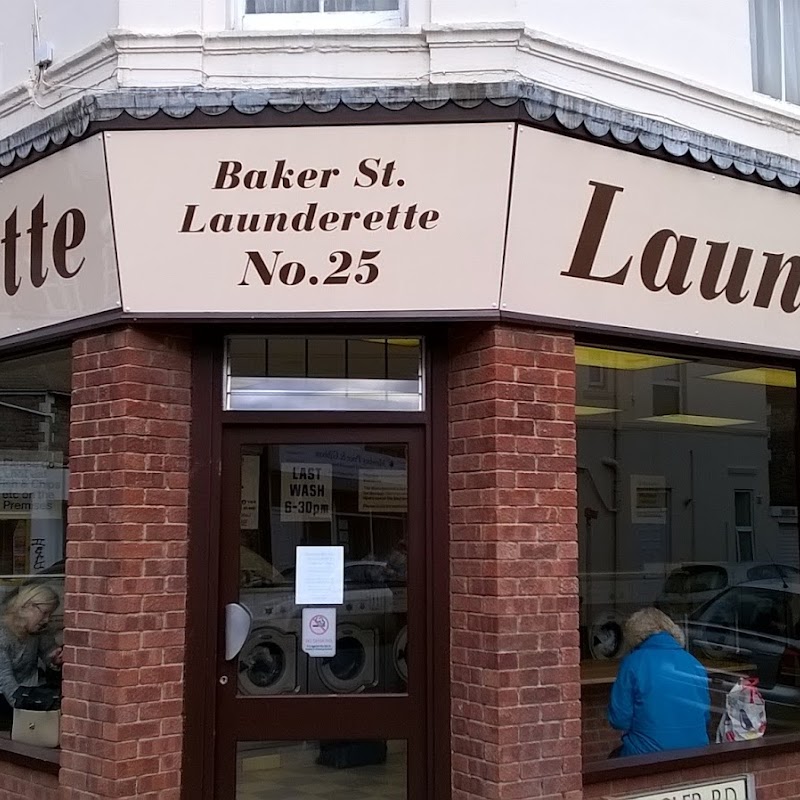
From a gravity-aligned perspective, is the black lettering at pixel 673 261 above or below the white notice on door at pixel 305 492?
above

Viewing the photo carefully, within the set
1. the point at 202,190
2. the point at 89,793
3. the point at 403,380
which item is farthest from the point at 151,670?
the point at 202,190

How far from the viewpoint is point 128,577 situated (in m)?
4.77

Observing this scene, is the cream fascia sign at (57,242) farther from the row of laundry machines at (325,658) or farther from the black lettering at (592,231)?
the black lettering at (592,231)

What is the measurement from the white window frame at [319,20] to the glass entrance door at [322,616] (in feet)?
6.51

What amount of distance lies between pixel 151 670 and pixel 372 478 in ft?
4.41

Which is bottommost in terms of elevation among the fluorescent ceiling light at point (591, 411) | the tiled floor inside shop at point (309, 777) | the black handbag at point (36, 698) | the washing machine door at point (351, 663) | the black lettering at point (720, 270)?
the tiled floor inside shop at point (309, 777)

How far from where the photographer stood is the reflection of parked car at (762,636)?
6.00 m

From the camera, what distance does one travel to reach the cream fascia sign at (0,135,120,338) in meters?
4.86

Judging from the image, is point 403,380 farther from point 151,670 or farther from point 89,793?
point 89,793

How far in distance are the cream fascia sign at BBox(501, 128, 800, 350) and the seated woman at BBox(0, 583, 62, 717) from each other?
296 centimetres

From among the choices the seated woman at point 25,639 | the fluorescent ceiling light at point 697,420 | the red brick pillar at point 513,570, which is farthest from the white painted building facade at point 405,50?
the seated woman at point 25,639

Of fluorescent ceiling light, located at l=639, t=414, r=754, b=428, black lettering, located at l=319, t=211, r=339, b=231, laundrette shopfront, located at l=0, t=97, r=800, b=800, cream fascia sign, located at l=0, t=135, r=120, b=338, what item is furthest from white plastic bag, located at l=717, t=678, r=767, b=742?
cream fascia sign, located at l=0, t=135, r=120, b=338

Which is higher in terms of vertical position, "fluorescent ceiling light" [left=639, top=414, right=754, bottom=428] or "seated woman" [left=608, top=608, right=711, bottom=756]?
"fluorescent ceiling light" [left=639, top=414, right=754, bottom=428]

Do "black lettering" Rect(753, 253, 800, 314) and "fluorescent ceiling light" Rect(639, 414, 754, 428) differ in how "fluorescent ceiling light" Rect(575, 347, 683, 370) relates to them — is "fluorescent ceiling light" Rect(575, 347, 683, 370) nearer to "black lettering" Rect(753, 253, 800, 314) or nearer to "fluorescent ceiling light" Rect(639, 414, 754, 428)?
"fluorescent ceiling light" Rect(639, 414, 754, 428)
